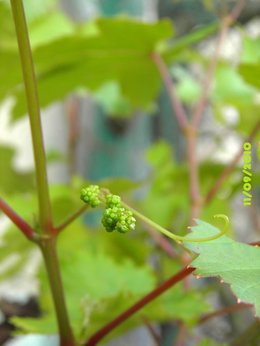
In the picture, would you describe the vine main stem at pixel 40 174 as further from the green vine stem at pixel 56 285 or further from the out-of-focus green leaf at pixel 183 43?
the out-of-focus green leaf at pixel 183 43

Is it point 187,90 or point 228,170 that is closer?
point 228,170

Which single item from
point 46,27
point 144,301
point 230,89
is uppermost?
point 46,27

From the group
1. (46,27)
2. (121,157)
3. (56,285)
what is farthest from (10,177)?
(56,285)

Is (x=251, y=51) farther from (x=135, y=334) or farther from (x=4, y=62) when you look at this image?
(x=135, y=334)

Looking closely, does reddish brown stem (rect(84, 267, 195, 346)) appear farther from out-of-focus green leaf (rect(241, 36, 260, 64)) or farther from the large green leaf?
out-of-focus green leaf (rect(241, 36, 260, 64))

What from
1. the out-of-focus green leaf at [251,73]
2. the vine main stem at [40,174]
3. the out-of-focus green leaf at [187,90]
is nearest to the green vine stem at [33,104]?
the vine main stem at [40,174]

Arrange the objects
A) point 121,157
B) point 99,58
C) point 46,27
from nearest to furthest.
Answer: point 99,58 → point 46,27 → point 121,157

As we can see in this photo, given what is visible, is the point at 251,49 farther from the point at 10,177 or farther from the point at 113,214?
the point at 113,214

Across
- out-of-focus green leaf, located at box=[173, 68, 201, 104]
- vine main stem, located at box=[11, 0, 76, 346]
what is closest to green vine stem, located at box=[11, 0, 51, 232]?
vine main stem, located at box=[11, 0, 76, 346]
